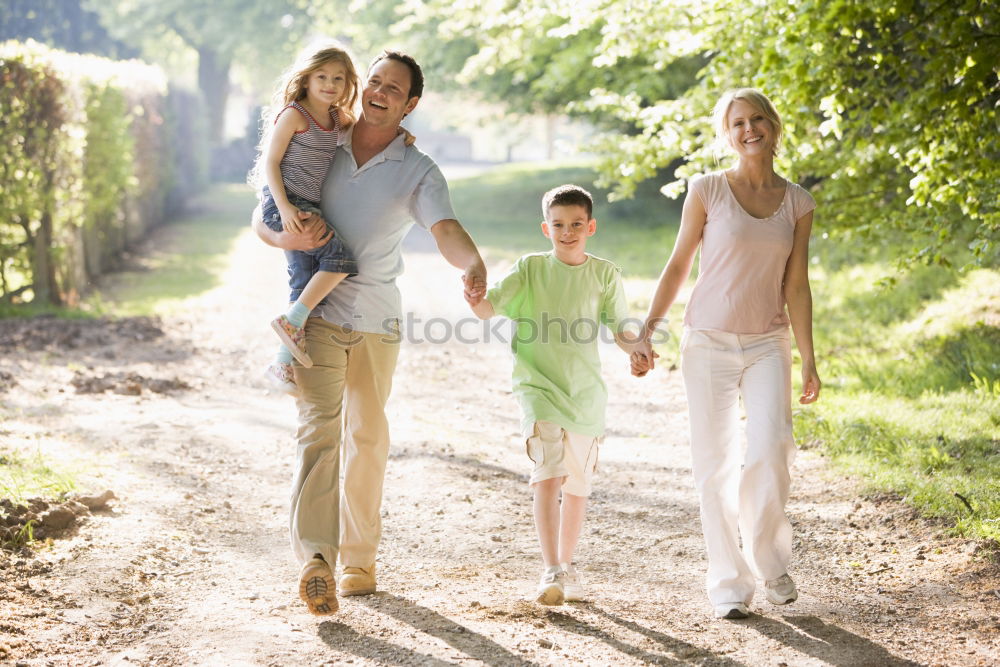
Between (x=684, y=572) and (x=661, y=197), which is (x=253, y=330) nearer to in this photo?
(x=684, y=572)

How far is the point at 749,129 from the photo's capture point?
4.38 m

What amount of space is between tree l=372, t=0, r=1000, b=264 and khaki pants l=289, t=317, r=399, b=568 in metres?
3.82

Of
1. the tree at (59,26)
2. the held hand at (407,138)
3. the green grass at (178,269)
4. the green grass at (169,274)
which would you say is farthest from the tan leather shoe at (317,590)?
the tree at (59,26)

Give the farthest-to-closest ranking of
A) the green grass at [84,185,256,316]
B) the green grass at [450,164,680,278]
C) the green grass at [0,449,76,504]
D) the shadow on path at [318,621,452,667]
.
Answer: the green grass at [450,164,680,278] < the green grass at [84,185,256,316] < the green grass at [0,449,76,504] < the shadow on path at [318,621,452,667]

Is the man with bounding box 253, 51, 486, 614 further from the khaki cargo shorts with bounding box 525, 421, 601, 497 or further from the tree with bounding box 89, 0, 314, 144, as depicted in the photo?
the tree with bounding box 89, 0, 314, 144

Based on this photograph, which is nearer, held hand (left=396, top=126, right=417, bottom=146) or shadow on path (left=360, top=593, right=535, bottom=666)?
shadow on path (left=360, top=593, right=535, bottom=666)

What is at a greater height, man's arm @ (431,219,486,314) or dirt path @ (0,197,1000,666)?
man's arm @ (431,219,486,314)

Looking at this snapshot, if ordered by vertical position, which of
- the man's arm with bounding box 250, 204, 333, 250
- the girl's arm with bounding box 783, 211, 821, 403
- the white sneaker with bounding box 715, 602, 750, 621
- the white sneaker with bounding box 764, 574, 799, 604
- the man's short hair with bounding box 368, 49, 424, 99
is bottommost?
the white sneaker with bounding box 715, 602, 750, 621

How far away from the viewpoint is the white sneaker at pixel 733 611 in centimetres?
428

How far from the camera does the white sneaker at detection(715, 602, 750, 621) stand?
428cm

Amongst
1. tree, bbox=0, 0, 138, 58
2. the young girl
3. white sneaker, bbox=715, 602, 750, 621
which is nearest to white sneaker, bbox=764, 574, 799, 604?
white sneaker, bbox=715, 602, 750, 621

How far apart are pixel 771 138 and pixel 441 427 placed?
423 centimetres

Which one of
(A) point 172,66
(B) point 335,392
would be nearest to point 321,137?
(B) point 335,392

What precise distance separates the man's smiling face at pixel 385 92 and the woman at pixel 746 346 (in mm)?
1256
